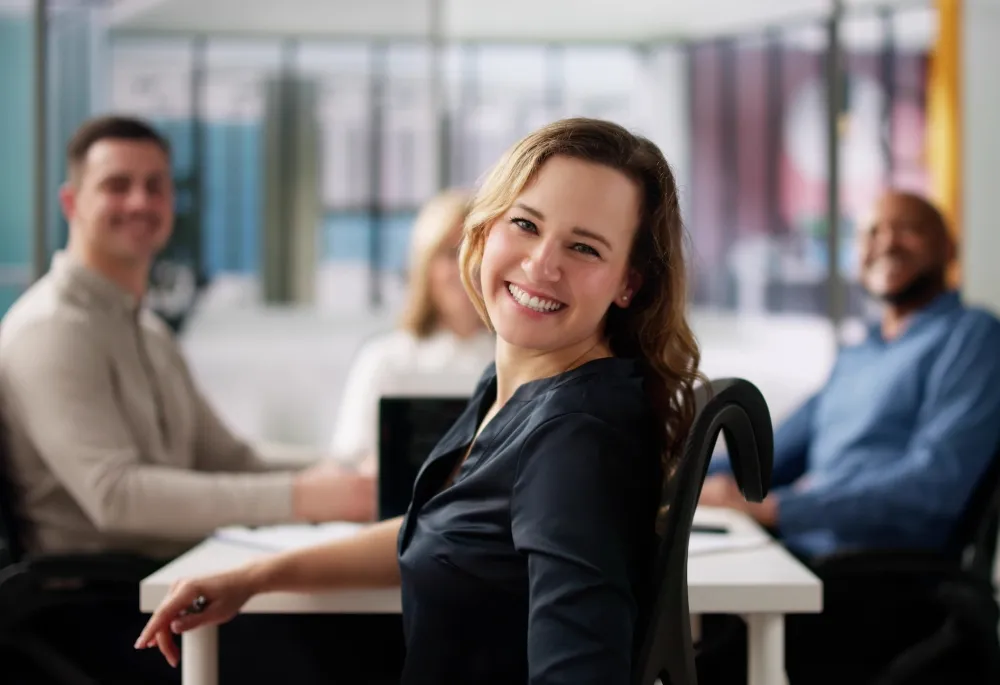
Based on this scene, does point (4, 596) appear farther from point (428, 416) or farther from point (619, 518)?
point (619, 518)

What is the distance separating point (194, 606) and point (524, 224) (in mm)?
671

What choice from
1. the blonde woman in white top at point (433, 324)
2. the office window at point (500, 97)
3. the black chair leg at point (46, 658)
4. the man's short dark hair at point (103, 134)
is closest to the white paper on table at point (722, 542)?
the black chair leg at point (46, 658)

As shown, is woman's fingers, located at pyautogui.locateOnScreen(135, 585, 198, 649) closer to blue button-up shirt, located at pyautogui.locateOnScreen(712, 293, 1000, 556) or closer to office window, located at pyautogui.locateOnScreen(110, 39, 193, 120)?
blue button-up shirt, located at pyautogui.locateOnScreen(712, 293, 1000, 556)

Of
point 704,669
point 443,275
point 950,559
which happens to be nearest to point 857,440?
point 950,559

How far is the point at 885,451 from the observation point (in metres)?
2.88

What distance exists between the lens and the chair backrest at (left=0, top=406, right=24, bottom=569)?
2.23 meters

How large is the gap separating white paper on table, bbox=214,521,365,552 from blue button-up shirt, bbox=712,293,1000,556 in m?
1.19

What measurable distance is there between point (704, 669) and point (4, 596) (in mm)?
1431

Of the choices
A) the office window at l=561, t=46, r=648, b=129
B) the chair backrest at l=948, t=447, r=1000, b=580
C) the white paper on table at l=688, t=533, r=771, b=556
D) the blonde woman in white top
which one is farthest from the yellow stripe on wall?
the white paper on table at l=688, t=533, r=771, b=556

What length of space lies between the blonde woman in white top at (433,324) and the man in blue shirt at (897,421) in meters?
0.83

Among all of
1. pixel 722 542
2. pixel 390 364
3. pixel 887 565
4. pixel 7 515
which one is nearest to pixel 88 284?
pixel 7 515

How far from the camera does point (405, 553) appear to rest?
123 cm

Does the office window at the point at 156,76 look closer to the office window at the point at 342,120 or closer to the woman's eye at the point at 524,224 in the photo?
the office window at the point at 342,120

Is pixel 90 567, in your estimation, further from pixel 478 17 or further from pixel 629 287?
pixel 478 17
